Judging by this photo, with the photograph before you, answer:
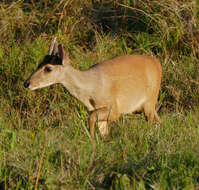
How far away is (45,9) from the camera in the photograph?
28.2 ft

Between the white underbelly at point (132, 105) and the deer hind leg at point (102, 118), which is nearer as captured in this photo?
the deer hind leg at point (102, 118)

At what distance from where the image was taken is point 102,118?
225 inches

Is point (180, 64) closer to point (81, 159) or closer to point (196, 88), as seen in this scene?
point (196, 88)

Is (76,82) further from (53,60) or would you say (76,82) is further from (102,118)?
(102,118)

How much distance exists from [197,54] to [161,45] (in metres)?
0.60

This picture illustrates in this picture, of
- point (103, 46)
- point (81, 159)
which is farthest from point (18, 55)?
point (81, 159)

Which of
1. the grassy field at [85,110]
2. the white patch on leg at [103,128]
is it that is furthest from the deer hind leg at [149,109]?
the white patch on leg at [103,128]

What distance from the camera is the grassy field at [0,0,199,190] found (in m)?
4.07

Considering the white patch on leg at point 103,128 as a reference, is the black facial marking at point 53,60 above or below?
above

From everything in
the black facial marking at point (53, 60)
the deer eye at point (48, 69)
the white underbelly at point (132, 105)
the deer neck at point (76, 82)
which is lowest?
the white underbelly at point (132, 105)

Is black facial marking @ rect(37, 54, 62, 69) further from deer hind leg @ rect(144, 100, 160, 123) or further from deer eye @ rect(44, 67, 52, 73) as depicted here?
deer hind leg @ rect(144, 100, 160, 123)

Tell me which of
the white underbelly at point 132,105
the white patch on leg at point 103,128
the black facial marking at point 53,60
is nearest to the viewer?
the white patch on leg at point 103,128

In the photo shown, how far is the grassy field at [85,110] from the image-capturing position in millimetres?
4066

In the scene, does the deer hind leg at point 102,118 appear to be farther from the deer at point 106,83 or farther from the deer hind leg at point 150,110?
the deer hind leg at point 150,110
